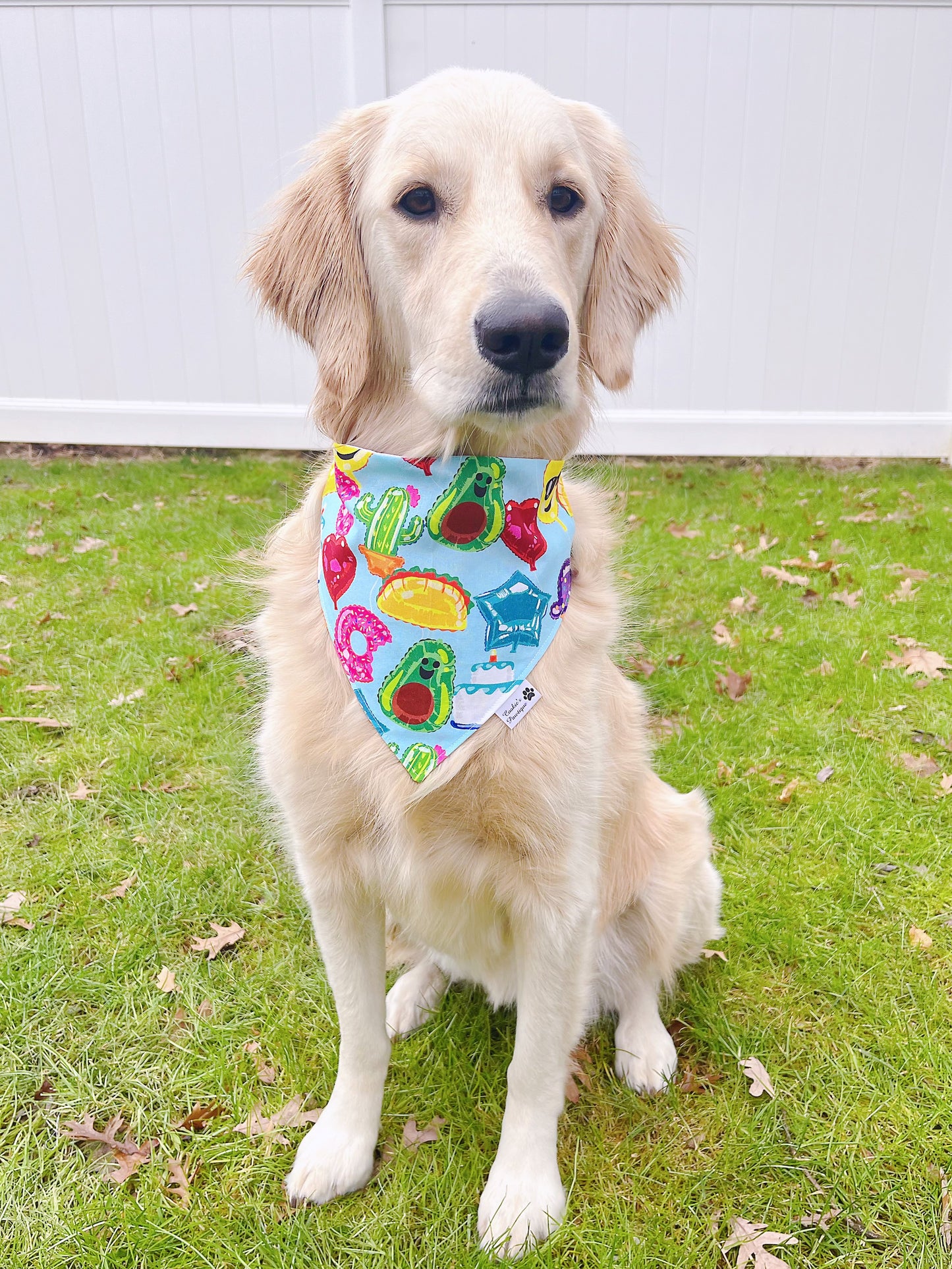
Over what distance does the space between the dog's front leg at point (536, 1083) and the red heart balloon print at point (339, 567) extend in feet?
2.31

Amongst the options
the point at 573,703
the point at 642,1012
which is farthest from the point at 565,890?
the point at 642,1012

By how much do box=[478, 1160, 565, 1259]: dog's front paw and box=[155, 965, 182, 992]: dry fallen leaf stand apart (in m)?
0.94

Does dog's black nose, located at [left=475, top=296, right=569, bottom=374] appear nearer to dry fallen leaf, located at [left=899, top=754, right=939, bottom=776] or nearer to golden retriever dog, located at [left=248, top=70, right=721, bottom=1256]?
golden retriever dog, located at [left=248, top=70, right=721, bottom=1256]

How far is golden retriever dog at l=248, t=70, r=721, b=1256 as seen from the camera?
1525 mm

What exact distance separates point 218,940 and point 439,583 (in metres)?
1.32

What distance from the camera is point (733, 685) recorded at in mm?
3613

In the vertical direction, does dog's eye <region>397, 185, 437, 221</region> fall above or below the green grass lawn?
above

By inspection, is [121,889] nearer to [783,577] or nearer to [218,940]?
[218,940]

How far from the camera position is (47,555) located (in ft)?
16.3

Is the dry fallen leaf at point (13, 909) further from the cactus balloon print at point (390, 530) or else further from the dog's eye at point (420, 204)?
the dog's eye at point (420, 204)

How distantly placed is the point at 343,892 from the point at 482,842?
33 centimetres

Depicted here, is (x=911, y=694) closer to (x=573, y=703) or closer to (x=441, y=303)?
(x=573, y=703)

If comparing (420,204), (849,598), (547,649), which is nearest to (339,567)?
(547,649)

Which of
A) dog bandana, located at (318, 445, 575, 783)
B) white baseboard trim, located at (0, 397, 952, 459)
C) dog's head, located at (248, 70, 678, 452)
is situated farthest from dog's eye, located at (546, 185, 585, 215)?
white baseboard trim, located at (0, 397, 952, 459)
